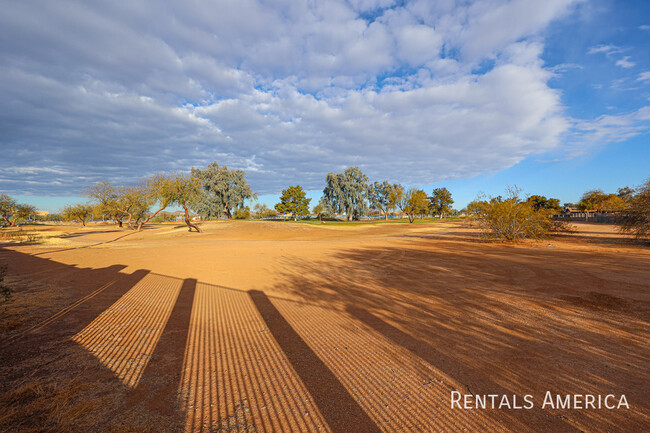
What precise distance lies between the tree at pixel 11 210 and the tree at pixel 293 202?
151 ft

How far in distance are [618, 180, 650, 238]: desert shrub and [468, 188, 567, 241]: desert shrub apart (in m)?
3.35

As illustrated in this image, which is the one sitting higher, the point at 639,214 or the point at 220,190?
the point at 220,190

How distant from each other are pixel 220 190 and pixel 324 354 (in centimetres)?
5476

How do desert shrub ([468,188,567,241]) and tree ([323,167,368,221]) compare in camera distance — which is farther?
tree ([323,167,368,221])

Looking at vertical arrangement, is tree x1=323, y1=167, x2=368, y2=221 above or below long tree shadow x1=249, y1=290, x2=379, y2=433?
above

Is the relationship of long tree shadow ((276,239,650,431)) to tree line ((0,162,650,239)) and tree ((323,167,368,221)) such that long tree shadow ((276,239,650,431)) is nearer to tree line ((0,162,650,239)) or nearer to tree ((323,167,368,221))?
tree line ((0,162,650,239))

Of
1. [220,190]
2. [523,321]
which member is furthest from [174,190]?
[523,321]

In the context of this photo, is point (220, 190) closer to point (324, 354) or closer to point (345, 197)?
point (345, 197)

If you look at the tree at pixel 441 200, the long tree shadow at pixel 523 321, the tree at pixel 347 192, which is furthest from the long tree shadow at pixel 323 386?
the tree at pixel 441 200

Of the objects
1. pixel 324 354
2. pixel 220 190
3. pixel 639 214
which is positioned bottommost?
pixel 324 354

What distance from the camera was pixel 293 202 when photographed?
66.2 meters

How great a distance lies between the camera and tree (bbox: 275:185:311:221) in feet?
214

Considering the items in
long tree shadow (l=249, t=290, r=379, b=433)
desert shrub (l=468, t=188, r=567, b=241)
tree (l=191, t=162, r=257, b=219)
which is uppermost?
tree (l=191, t=162, r=257, b=219)

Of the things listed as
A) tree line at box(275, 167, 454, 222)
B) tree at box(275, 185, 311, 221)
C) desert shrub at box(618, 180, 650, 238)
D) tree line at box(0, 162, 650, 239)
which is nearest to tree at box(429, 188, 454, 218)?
tree line at box(0, 162, 650, 239)
